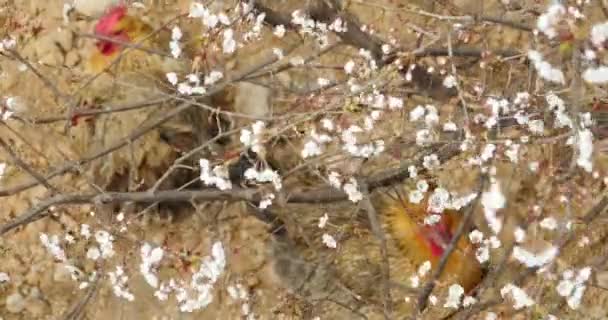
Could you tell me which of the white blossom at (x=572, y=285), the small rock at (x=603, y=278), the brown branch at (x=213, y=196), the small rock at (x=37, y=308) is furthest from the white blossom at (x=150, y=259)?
the small rock at (x=603, y=278)

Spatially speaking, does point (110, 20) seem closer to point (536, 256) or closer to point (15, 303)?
point (15, 303)

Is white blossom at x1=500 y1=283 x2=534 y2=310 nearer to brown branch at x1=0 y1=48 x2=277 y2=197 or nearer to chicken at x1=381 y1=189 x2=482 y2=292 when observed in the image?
chicken at x1=381 y1=189 x2=482 y2=292

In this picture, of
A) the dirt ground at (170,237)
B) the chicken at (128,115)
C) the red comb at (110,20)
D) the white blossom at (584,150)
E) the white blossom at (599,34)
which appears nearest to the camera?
the white blossom at (599,34)

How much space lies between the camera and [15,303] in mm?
3758

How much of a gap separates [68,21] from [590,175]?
2.66 m

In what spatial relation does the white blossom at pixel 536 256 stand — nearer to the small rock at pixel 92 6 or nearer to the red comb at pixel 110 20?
the red comb at pixel 110 20

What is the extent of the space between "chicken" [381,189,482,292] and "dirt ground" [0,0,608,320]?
0.33 ft

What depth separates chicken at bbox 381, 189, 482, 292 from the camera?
9.52 ft

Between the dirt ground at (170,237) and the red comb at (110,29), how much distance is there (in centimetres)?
17

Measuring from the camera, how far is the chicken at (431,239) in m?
2.90

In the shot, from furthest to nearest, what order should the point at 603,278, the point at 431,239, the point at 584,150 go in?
the point at 603,278 < the point at 431,239 < the point at 584,150

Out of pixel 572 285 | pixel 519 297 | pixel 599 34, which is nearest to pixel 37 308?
pixel 519 297

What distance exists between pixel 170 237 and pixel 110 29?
A: 974 mm

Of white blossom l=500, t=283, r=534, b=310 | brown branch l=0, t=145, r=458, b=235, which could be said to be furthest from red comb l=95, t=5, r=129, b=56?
white blossom l=500, t=283, r=534, b=310
